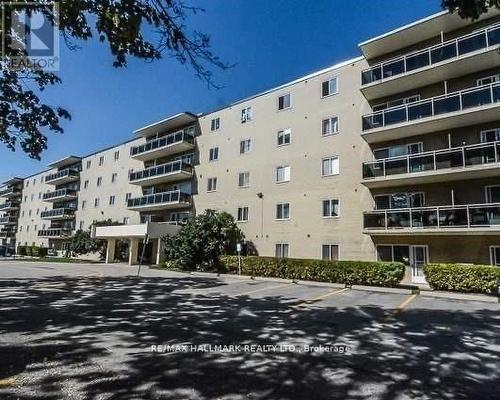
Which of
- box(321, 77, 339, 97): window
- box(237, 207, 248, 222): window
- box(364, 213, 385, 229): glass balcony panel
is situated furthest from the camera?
box(237, 207, 248, 222): window

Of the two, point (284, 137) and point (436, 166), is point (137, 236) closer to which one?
point (284, 137)

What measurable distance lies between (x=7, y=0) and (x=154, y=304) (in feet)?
27.5

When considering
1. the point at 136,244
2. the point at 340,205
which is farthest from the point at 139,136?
the point at 340,205

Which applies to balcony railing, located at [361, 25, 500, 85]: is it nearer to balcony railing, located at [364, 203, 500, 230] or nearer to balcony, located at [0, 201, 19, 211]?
balcony railing, located at [364, 203, 500, 230]

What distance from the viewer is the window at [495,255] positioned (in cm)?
1720

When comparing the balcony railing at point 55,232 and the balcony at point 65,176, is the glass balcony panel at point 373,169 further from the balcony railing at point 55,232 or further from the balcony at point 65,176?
the balcony at point 65,176

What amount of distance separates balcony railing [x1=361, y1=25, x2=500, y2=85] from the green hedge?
10891 mm

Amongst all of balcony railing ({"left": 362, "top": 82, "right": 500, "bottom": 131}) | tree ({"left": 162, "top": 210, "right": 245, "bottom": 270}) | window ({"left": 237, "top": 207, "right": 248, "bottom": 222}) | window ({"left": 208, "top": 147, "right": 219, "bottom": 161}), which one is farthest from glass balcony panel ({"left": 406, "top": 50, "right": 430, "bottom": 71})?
window ({"left": 208, "top": 147, "right": 219, "bottom": 161})

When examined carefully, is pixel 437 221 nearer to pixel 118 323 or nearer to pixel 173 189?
pixel 118 323

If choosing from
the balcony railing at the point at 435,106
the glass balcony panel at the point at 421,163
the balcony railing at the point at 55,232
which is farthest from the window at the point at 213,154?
the balcony railing at the point at 55,232

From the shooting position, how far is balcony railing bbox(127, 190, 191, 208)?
106 feet

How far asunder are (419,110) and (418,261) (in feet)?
26.9

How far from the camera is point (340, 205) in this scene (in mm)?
22547

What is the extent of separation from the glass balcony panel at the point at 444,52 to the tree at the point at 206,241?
16.8 m
